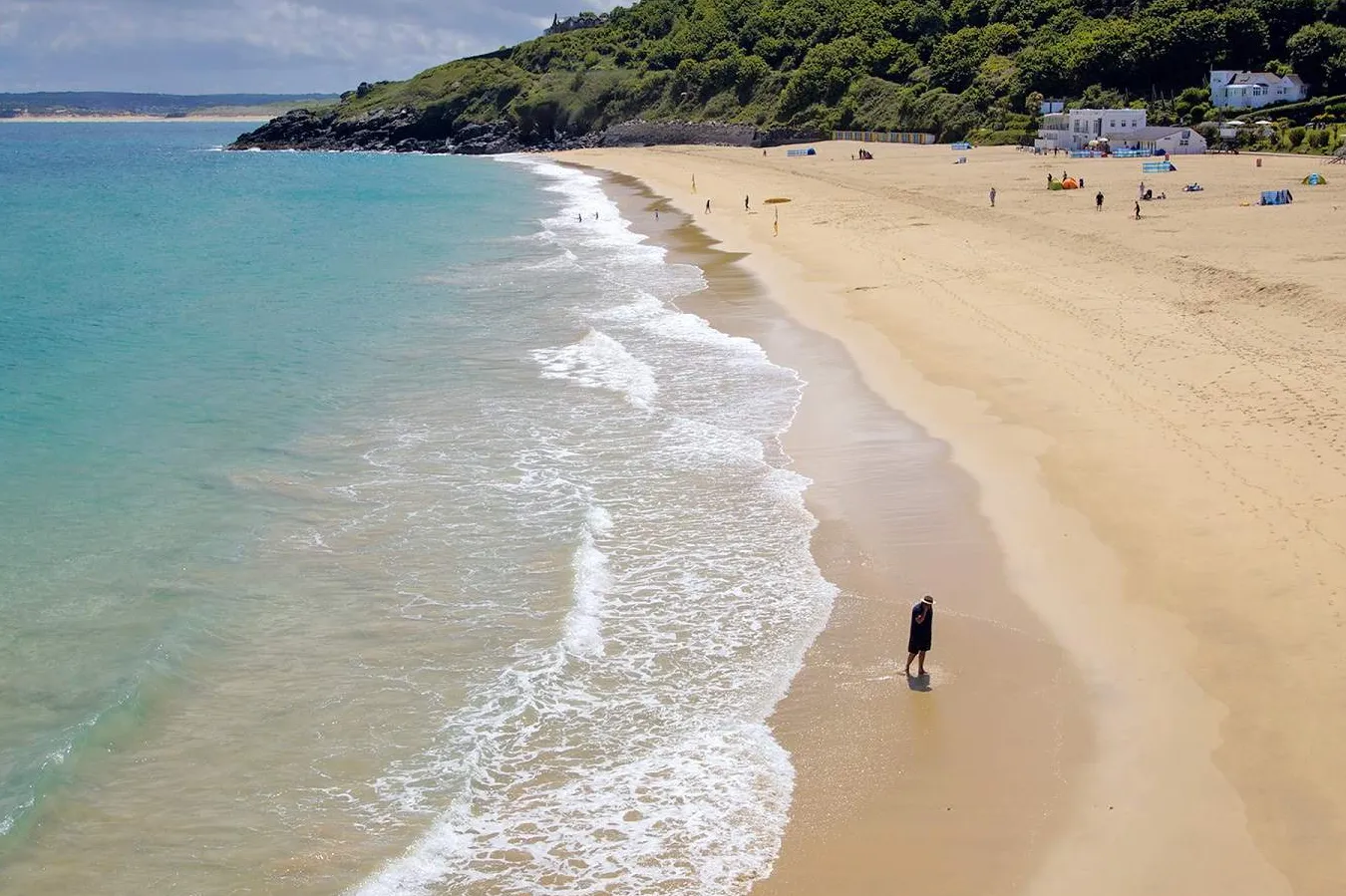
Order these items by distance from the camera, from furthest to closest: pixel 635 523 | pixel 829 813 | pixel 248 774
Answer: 1. pixel 635 523
2. pixel 248 774
3. pixel 829 813

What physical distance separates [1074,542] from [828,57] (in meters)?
113

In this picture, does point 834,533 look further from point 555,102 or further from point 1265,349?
point 555,102

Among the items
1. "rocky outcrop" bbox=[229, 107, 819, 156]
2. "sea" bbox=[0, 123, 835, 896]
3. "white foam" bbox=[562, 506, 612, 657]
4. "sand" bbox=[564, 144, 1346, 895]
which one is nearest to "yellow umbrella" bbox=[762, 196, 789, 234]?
"sand" bbox=[564, 144, 1346, 895]

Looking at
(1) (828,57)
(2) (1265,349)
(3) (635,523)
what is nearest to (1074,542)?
(3) (635,523)

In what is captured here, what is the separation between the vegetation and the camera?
301ft

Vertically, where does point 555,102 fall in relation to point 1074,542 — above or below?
above

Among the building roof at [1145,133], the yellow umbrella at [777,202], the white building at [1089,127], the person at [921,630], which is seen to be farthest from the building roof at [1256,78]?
the person at [921,630]

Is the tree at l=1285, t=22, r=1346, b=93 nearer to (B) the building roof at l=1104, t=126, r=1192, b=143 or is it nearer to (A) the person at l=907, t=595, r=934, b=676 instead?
(B) the building roof at l=1104, t=126, r=1192, b=143

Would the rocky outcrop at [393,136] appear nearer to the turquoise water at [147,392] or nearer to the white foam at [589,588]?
the turquoise water at [147,392]

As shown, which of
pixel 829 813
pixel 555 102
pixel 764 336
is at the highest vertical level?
pixel 555 102

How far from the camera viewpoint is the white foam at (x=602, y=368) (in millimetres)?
23781

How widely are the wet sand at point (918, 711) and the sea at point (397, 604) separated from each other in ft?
1.23

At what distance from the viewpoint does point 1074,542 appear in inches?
600

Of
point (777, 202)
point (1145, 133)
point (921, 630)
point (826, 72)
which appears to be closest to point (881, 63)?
point (826, 72)
